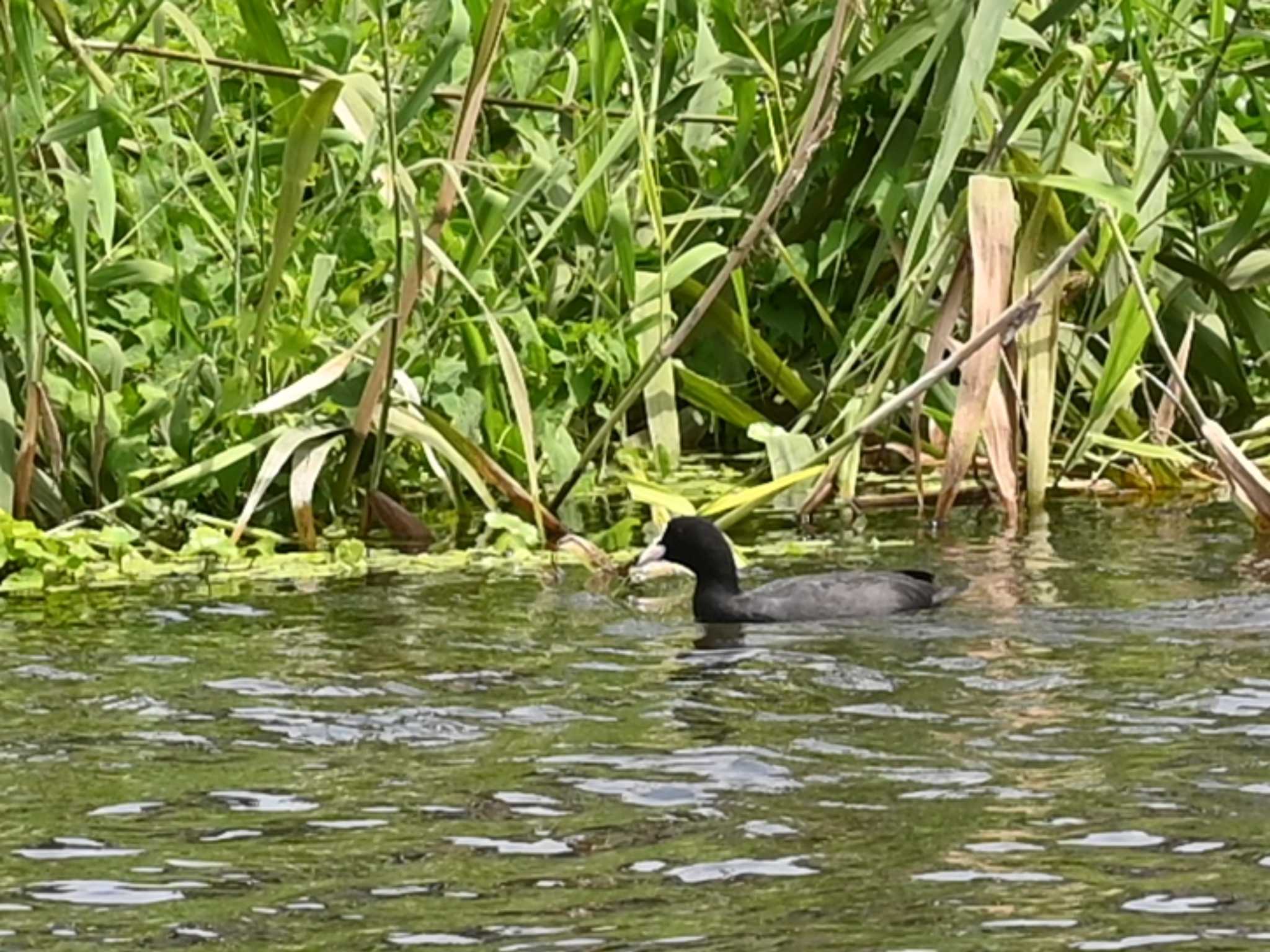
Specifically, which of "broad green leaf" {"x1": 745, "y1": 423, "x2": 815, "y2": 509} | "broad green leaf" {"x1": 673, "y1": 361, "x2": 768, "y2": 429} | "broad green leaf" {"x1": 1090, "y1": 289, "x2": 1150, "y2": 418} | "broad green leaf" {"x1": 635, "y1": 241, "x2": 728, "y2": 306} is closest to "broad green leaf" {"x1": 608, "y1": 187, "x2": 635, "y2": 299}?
"broad green leaf" {"x1": 635, "y1": 241, "x2": 728, "y2": 306}

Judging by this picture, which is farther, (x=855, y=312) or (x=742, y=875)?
(x=855, y=312)

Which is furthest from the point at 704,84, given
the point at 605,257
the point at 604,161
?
the point at 604,161

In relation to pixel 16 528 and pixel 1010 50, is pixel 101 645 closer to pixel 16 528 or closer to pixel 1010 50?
pixel 16 528

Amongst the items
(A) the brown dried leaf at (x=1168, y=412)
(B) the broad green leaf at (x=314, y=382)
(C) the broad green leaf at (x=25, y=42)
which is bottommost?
(A) the brown dried leaf at (x=1168, y=412)

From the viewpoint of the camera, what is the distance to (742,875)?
6.06 meters

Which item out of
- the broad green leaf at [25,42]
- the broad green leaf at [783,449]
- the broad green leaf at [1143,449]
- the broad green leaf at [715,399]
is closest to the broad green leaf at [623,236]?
the broad green leaf at [783,449]

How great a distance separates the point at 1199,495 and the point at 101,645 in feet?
14.7

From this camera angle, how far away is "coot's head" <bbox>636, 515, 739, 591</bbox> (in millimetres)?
9758

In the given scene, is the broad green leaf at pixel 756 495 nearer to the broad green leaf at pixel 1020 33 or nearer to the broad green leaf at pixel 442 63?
the broad green leaf at pixel 1020 33

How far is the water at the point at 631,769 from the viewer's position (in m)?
5.80

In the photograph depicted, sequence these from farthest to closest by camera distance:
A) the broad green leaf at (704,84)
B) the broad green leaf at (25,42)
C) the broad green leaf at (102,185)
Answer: the broad green leaf at (704,84)
the broad green leaf at (102,185)
the broad green leaf at (25,42)

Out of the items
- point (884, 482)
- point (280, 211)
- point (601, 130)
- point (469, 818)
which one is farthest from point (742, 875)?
point (884, 482)

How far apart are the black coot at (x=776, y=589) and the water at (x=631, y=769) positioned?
0.11m

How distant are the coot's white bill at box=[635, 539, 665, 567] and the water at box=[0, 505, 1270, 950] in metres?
0.18
